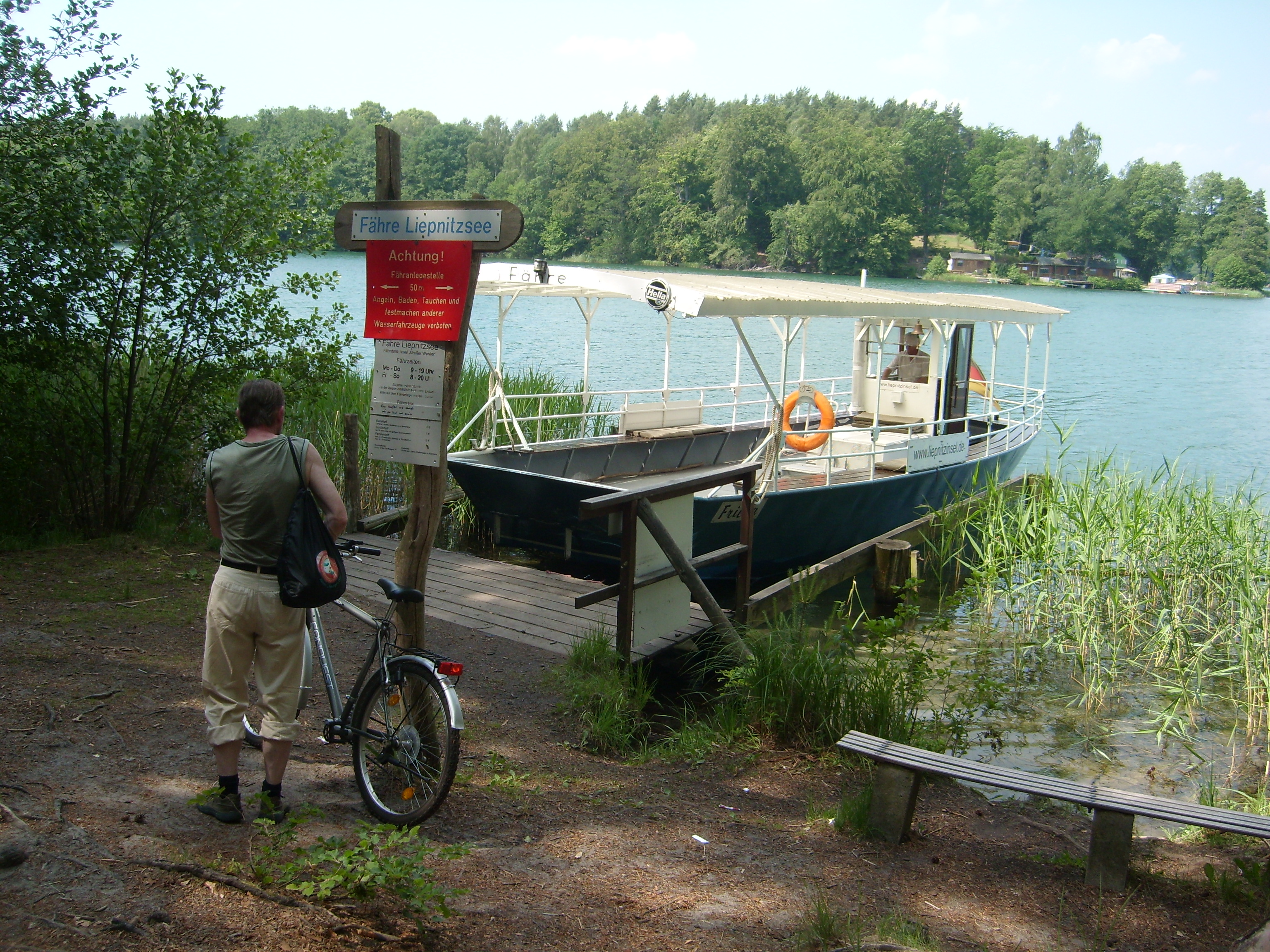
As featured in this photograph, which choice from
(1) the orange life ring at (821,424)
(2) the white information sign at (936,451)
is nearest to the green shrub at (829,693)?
(1) the orange life ring at (821,424)

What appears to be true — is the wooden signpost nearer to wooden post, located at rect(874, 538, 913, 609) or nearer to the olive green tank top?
the olive green tank top

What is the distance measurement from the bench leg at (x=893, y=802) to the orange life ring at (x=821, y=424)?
7.70 m

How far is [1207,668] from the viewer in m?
8.91

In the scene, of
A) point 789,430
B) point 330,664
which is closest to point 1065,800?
point 330,664

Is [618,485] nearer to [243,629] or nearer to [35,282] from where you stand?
[35,282]

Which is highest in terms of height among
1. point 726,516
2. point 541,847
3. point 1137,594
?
point 726,516

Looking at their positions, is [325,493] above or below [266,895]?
above

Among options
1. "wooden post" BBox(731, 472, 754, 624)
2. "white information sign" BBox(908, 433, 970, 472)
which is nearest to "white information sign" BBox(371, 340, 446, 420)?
"wooden post" BBox(731, 472, 754, 624)

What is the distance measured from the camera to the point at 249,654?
12.3 ft

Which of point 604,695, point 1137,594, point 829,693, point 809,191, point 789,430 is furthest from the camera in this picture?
point 809,191

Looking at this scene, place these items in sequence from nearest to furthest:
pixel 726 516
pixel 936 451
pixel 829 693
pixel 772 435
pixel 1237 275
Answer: pixel 829 693 → pixel 726 516 → pixel 772 435 → pixel 936 451 → pixel 1237 275

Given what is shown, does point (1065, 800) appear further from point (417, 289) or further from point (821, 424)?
point (821, 424)

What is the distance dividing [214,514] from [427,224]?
1374 mm

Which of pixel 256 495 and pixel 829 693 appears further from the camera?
pixel 829 693
